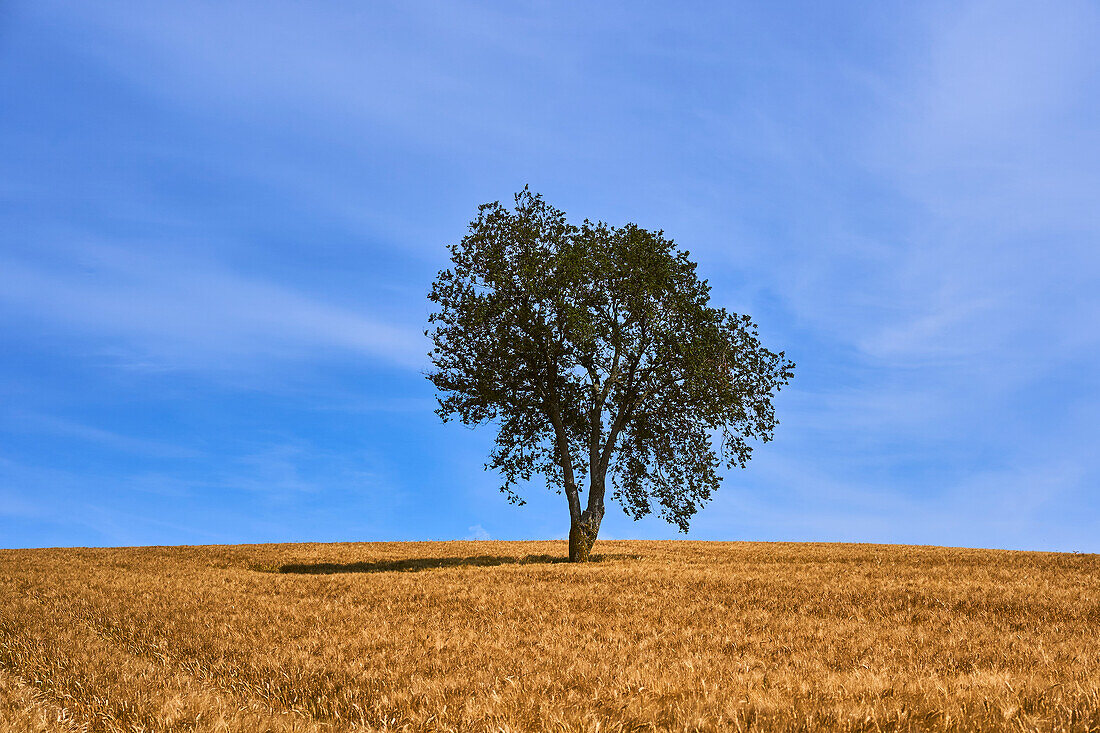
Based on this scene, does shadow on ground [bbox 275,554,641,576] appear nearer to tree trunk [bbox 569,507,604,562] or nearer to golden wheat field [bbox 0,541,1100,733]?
tree trunk [bbox 569,507,604,562]

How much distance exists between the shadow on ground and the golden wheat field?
3.55 metres

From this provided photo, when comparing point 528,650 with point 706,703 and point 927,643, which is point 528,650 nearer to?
point 706,703

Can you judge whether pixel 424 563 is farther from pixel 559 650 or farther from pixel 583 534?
pixel 559 650

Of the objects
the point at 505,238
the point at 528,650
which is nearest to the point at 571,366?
the point at 505,238

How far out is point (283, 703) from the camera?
8570mm

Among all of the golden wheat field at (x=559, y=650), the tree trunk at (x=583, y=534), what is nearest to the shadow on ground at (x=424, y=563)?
the tree trunk at (x=583, y=534)

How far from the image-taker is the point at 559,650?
10500mm

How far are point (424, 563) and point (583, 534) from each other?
6.47m

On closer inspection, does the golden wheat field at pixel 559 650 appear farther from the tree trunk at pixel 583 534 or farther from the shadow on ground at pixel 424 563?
the tree trunk at pixel 583 534

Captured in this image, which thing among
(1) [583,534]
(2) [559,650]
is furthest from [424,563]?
(2) [559,650]

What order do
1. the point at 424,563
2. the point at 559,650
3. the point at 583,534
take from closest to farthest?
1. the point at 559,650
2. the point at 583,534
3. the point at 424,563

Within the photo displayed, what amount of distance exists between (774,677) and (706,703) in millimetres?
1889

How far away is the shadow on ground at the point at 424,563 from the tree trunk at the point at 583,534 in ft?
2.52

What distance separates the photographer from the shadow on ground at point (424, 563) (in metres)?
27.9
